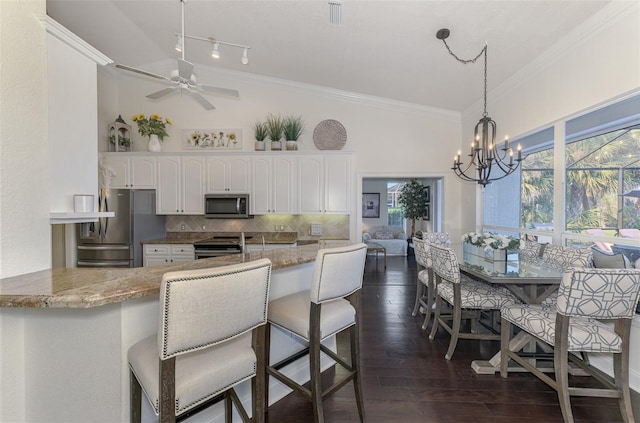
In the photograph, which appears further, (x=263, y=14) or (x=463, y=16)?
(x=263, y=14)

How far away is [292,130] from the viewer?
4906 millimetres

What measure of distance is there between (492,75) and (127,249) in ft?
18.1

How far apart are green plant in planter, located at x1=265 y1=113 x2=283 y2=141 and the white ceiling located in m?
0.69

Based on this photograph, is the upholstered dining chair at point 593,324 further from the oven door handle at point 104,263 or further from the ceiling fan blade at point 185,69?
the oven door handle at point 104,263

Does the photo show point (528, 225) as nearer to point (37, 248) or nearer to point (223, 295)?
point (223, 295)

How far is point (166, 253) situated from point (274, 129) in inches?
104

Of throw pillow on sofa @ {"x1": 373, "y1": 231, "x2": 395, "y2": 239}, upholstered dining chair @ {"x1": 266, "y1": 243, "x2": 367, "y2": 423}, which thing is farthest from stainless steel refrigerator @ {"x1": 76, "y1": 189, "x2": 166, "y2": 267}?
throw pillow on sofa @ {"x1": 373, "y1": 231, "x2": 395, "y2": 239}

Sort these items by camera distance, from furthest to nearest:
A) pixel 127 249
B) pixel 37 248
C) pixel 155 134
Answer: pixel 155 134 < pixel 127 249 < pixel 37 248

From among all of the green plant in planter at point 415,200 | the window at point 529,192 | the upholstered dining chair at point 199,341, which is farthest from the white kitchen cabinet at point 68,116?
the green plant in planter at point 415,200

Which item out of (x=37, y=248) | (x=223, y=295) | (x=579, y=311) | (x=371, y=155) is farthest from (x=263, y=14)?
(x=579, y=311)

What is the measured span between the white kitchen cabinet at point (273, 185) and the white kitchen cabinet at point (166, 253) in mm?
1163

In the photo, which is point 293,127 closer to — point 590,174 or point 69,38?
point 69,38

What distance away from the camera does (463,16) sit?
2744mm

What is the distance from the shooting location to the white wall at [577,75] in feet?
7.29
